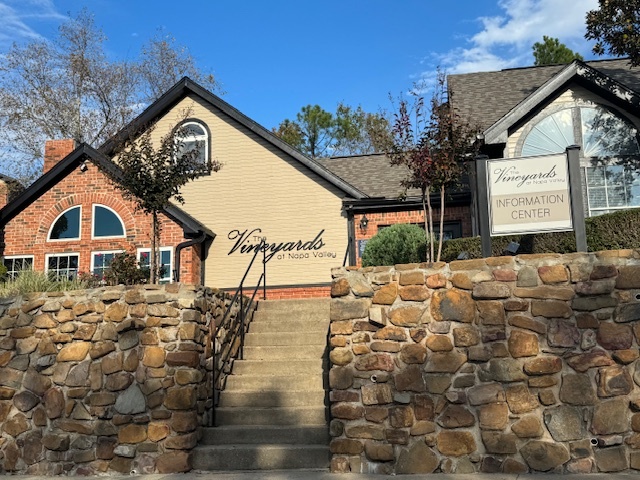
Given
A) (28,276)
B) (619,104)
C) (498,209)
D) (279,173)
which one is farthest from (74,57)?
(498,209)

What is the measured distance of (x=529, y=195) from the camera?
667 cm

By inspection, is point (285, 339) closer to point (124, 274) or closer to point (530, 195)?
point (124, 274)

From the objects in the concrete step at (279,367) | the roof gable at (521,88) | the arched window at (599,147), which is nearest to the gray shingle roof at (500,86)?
the roof gable at (521,88)

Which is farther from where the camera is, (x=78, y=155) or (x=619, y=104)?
(x=78, y=155)

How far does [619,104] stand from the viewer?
11797 millimetres

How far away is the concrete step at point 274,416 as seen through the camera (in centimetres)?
682

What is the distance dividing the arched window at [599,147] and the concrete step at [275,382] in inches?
289

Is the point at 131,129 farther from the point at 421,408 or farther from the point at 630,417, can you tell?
the point at 630,417

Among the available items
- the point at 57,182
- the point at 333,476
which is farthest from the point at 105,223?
the point at 333,476

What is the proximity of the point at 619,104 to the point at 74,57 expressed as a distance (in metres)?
23.7

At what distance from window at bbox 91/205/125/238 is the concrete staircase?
6.64 meters

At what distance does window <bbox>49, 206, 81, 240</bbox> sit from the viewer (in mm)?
14281

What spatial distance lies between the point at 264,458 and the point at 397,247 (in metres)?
5.82

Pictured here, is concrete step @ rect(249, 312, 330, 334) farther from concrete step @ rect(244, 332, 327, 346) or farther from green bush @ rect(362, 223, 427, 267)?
green bush @ rect(362, 223, 427, 267)
